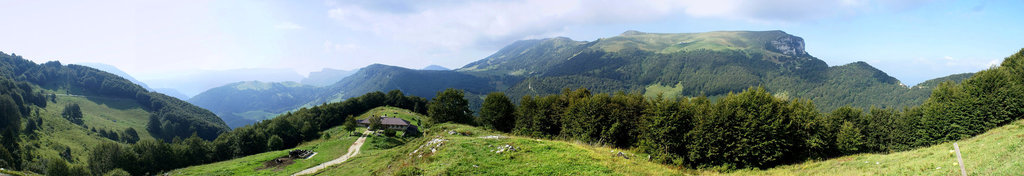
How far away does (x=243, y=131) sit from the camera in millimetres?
69750

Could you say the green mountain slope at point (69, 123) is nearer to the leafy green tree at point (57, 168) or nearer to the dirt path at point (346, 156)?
the leafy green tree at point (57, 168)

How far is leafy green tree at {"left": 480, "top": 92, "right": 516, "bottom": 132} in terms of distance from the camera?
55312mm

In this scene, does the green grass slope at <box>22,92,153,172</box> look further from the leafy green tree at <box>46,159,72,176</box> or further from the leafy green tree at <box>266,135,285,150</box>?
the leafy green tree at <box>266,135,285,150</box>

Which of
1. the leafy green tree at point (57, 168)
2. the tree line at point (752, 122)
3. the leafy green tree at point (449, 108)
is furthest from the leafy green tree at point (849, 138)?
the leafy green tree at point (57, 168)

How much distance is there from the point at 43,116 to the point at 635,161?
20236 cm

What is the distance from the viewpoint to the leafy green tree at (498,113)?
55312mm

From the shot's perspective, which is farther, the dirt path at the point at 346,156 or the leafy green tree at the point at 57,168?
the leafy green tree at the point at 57,168

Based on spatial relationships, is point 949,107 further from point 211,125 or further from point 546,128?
point 211,125

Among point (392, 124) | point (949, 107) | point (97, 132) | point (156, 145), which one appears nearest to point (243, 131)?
point (156, 145)

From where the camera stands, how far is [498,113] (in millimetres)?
55250

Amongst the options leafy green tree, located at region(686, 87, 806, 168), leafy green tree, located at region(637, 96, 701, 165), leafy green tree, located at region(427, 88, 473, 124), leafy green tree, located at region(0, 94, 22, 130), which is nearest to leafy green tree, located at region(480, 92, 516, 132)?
leafy green tree, located at region(427, 88, 473, 124)

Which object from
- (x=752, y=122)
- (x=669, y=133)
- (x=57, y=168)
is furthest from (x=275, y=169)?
(x=752, y=122)

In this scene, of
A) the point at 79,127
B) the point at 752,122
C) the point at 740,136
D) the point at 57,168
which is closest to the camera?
the point at 740,136

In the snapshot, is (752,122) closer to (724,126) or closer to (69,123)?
(724,126)
